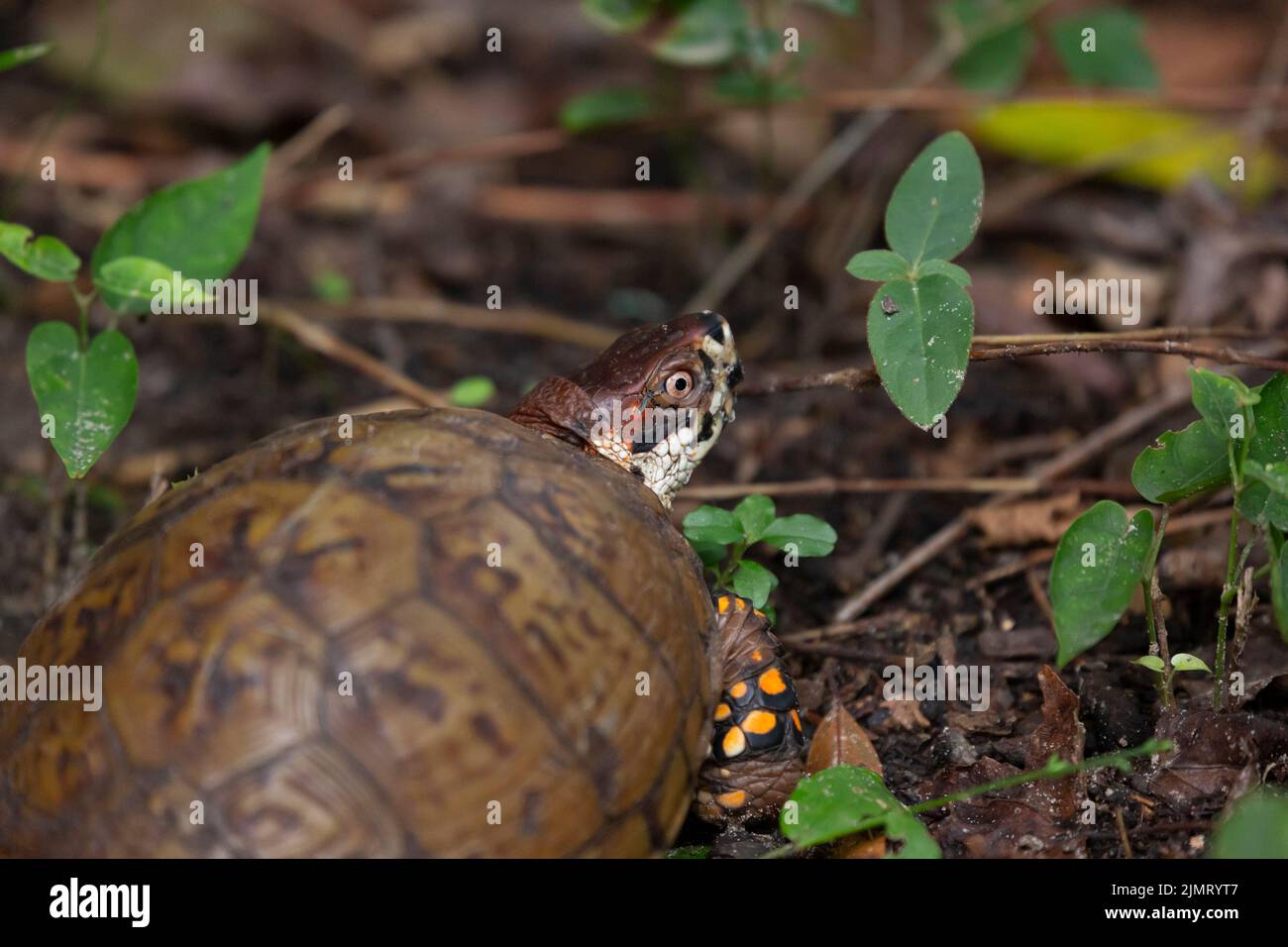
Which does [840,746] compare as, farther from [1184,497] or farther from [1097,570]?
[1184,497]

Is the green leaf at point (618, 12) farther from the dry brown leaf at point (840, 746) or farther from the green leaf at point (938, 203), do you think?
the dry brown leaf at point (840, 746)

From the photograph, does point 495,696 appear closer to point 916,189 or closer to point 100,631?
point 100,631

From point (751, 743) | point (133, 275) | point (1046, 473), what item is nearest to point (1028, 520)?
point (1046, 473)

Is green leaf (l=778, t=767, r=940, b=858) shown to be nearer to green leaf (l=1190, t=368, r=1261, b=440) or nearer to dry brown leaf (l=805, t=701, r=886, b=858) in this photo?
dry brown leaf (l=805, t=701, r=886, b=858)

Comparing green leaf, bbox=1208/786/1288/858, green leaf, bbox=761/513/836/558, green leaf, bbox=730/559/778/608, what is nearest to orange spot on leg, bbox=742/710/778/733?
green leaf, bbox=730/559/778/608

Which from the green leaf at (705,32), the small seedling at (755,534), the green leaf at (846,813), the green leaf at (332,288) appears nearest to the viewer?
the green leaf at (846,813)

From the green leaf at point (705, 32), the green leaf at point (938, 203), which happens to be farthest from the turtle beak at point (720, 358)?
the green leaf at point (705, 32)
